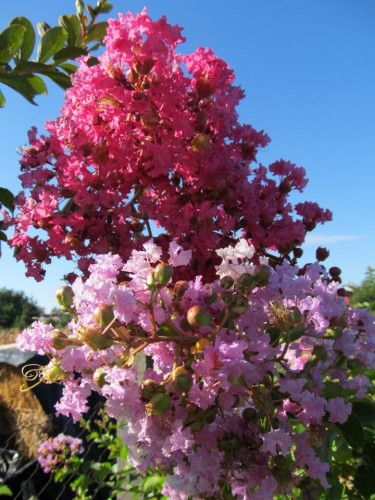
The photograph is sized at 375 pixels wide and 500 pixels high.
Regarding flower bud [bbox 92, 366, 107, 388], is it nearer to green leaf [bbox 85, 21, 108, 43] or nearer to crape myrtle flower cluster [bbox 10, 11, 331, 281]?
crape myrtle flower cluster [bbox 10, 11, 331, 281]

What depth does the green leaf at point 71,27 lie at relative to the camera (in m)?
1.50

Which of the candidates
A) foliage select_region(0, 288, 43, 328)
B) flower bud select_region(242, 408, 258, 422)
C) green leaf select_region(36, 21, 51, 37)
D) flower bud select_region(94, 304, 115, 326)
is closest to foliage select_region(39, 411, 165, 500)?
flower bud select_region(242, 408, 258, 422)

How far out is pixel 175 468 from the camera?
0.75 m

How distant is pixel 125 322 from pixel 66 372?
114 mm

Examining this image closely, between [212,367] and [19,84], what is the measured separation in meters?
1.03

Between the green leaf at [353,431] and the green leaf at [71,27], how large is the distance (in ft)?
4.23

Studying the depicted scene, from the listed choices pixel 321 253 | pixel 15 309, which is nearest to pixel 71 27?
pixel 321 253

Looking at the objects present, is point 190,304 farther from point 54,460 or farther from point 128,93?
point 54,460

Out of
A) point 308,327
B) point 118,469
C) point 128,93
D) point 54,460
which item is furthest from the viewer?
point 54,460

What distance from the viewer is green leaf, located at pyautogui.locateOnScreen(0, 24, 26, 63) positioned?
125 centimetres

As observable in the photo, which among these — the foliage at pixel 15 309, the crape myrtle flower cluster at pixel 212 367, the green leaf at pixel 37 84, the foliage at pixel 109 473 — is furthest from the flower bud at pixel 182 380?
the foliage at pixel 15 309

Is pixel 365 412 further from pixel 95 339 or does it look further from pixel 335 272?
pixel 95 339

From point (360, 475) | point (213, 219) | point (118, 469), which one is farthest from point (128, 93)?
point (118, 469)

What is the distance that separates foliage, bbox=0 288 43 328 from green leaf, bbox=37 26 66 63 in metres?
22.4
